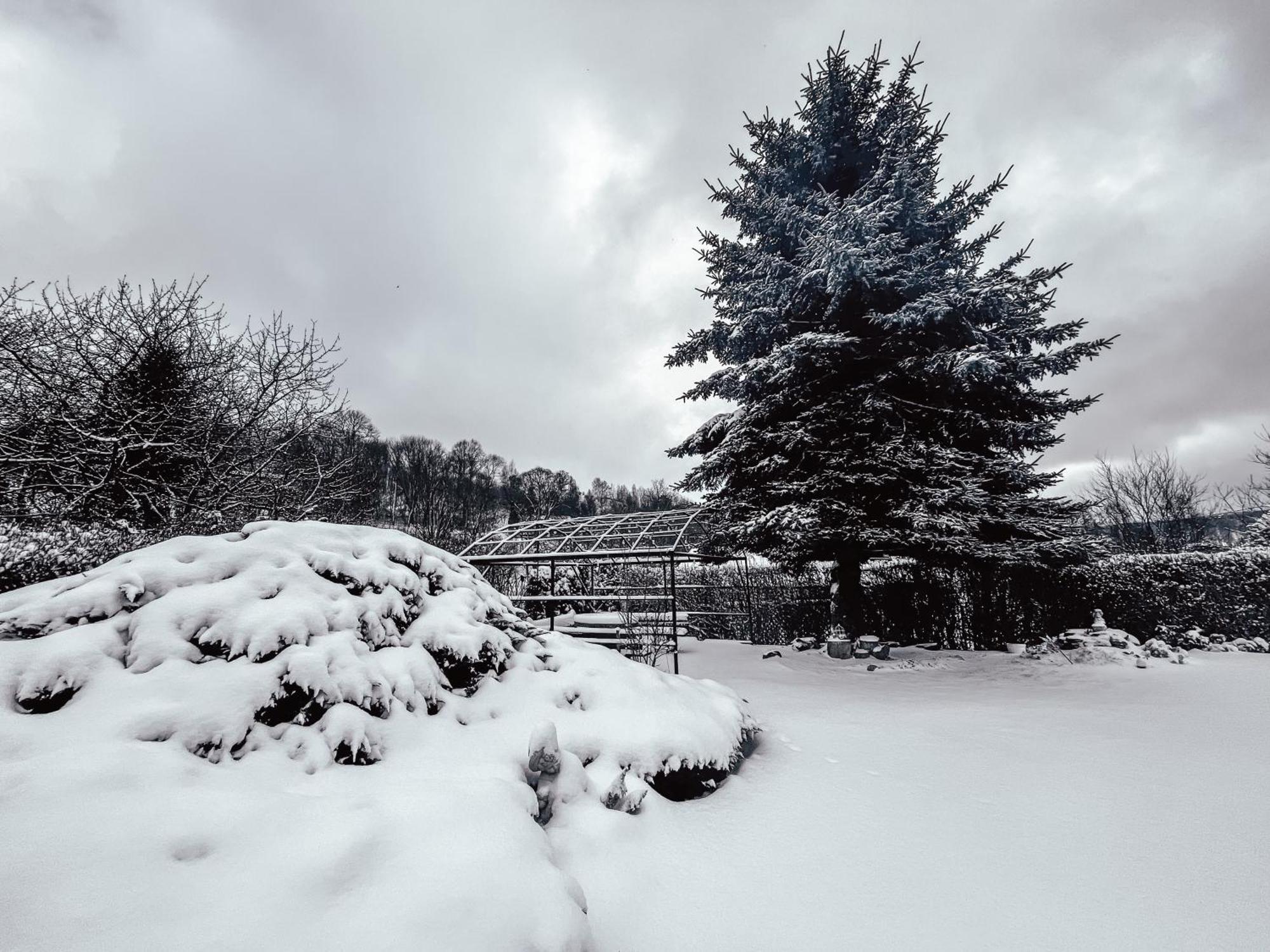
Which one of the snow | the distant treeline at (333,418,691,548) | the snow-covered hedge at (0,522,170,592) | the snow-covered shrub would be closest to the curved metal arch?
the snow-covered hedge at (0,522,170,592)

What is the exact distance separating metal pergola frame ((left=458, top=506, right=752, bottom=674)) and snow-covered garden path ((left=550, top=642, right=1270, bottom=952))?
165 inches

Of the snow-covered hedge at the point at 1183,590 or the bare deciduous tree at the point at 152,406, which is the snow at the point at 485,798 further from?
the snow-covered hedge at the point at 1183,590

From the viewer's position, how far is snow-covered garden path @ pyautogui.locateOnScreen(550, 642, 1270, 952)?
76.9 inches

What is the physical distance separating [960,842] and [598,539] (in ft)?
26.0

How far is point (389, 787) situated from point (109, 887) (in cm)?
88

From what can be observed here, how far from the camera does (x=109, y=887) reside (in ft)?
4.29

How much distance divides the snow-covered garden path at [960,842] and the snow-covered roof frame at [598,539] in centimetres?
448

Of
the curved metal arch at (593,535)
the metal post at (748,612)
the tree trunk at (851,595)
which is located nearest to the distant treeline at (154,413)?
the curved metal arch at (593,535)

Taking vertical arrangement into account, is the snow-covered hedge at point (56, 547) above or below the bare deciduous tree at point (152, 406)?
below

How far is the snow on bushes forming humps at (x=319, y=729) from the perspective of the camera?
4.97ft

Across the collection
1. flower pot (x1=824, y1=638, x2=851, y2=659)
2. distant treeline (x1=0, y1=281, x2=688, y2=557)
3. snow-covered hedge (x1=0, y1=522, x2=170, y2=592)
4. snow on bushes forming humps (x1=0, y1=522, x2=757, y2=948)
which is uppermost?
distant treeline (x1=0, y1=281, x2=688, y2=557)

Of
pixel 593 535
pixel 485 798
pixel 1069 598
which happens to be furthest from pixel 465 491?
pixel 485 798

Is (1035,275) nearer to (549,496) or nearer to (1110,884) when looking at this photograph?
(1110,884)

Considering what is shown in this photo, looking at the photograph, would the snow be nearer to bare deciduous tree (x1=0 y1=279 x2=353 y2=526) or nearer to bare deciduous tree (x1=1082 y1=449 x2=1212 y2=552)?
bare deciduous tree (x1=0 y1=279 x2=353 y2=526)
